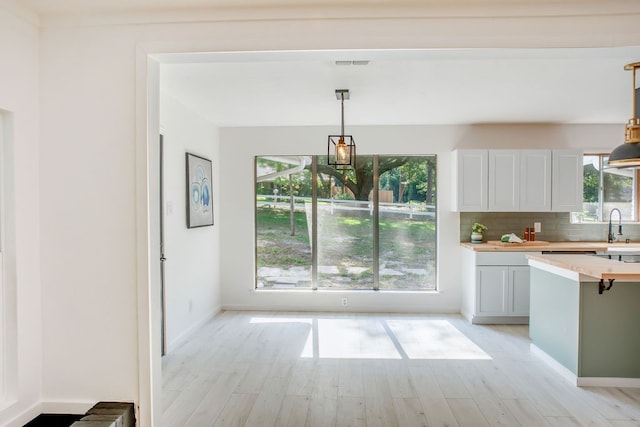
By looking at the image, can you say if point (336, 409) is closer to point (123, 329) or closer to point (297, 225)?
point (123, 329)

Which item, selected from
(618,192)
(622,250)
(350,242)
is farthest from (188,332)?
(618,192)

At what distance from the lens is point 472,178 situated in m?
5.06

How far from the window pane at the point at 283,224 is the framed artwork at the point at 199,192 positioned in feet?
2.66

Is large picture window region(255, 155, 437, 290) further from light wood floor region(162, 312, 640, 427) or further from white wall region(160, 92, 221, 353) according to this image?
light wood floor region(162, 312, 640, 427)

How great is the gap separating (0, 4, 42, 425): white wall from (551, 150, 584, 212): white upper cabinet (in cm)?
536

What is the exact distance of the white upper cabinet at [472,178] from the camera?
199 inches

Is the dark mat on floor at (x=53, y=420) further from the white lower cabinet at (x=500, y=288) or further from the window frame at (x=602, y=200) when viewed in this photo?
the window frame at (x=602, y=200)

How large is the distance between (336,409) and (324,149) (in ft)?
11.4

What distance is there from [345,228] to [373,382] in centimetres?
264

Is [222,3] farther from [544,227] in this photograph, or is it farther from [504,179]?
[544,227]

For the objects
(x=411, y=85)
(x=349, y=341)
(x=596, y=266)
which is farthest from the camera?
(x=349, y=341)

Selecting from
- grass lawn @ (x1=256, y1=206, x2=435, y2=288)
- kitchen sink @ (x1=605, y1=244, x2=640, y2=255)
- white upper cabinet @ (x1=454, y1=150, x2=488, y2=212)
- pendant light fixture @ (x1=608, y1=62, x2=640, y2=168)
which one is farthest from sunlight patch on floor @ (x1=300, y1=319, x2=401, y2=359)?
kitchen sink @ (x1=605, y1=244, x2=640, y2=255)

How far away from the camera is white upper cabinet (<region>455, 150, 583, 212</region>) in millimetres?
5016

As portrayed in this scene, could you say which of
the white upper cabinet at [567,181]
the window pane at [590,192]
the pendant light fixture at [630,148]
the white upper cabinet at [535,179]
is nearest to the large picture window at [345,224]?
the white upper cabinet at [535,179]
